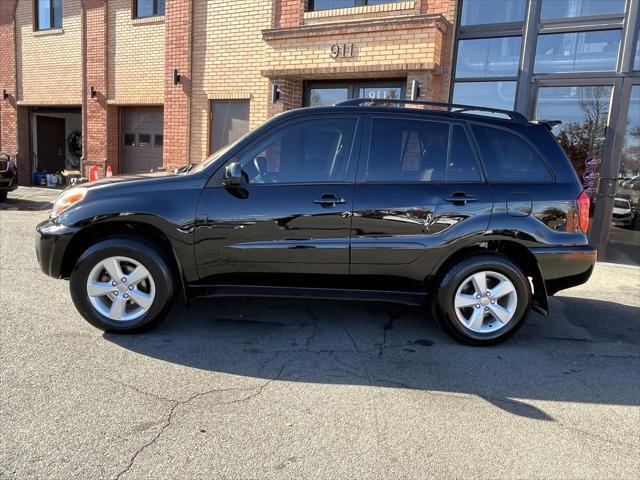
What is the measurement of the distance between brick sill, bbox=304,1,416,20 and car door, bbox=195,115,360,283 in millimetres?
5395

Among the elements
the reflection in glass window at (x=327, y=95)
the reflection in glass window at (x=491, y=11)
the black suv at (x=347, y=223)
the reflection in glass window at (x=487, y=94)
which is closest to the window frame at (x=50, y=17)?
the reflection in glass window at (x=327, y=95)

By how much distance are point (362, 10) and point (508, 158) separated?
5.78 meters

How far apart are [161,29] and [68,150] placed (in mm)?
7486

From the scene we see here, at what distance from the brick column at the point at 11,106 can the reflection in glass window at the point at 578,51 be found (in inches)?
565

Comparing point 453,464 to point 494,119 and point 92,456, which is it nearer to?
point 92,456

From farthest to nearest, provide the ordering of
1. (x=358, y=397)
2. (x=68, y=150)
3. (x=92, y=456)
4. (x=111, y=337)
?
(x=68, y=150)
(x=111, y=337)
(x=358, y=397)
(x=92, y=456)

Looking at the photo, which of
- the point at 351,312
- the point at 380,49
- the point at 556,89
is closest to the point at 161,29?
the point at 380,49

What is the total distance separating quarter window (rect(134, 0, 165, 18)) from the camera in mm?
11852

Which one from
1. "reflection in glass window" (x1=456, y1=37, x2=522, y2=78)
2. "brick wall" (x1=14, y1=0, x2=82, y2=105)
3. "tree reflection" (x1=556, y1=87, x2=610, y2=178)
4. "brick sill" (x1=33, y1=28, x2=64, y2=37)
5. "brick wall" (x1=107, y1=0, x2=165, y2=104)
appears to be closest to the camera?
"tree reflection" (x1=556, y1=87, x2=610, y2=178)

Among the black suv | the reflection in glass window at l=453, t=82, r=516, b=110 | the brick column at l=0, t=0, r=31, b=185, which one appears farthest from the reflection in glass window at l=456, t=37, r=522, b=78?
the brick column at l=0, t=0, r=31, b=185

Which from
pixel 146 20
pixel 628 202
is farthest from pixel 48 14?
pixel 628 202

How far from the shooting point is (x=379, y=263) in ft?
13.3

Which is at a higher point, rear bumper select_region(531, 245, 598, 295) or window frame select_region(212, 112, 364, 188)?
window frame select_region(212, 112, 364, 188)

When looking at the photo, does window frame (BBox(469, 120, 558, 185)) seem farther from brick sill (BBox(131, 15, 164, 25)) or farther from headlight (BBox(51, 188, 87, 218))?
brick sill (BBox(131, 15, 164, 25))
